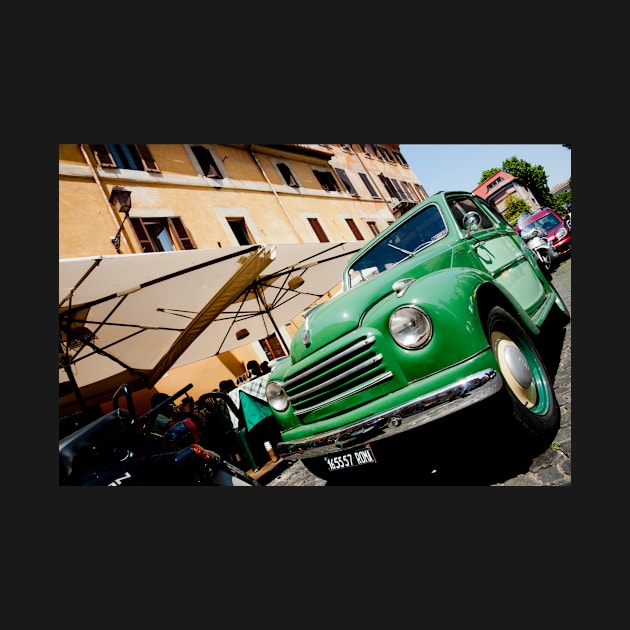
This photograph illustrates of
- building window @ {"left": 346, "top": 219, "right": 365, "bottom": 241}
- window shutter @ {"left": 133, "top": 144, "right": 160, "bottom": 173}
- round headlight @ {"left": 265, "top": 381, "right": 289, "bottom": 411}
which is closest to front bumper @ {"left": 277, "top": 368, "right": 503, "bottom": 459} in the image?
round headlight @ {"left": 265, "top": 381, "right": 289, "bottom": 411}

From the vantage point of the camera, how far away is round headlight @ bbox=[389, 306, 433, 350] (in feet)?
6.45

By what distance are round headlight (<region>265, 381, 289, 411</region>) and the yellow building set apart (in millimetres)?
3840

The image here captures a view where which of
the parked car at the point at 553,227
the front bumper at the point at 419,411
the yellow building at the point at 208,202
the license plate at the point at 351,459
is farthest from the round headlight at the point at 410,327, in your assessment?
the parked car at the point at 553,227

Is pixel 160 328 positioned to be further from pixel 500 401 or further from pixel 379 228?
pixel 379 228

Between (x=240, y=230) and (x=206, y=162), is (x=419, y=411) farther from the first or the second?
(x=206, y=162)

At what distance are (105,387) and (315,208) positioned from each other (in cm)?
982

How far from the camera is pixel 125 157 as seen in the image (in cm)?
885

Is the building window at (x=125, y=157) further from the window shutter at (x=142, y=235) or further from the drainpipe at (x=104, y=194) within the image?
the window shutter at (x=142, y=235)

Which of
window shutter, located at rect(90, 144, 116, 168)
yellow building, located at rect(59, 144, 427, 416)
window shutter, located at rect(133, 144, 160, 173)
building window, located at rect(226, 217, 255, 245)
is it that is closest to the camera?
yellow building, located at rect(59, 144, 427, 416)

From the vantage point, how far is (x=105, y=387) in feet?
18.5

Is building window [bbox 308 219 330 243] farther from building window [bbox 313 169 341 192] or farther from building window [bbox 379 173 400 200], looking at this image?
building window [bbox 379 173 400 200]

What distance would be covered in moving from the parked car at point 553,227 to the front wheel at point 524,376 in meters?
7.88

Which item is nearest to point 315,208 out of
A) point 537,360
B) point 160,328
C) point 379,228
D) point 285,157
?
point 285,157

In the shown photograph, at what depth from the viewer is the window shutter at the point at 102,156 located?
327 inches
